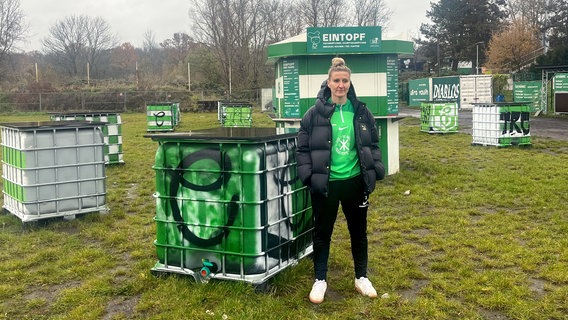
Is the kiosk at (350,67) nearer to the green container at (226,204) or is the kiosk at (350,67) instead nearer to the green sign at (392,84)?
the green sign at (392,84)

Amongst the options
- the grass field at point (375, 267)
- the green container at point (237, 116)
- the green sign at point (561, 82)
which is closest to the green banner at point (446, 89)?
the green sign at point (561, 82)

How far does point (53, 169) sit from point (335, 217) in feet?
14.6

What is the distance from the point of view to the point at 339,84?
454 centimetres

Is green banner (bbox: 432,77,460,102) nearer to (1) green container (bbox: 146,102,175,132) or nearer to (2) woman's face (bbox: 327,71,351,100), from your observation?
(1) green container (bbox: 146,102,175,132)

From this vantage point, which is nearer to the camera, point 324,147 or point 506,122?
point 324,147

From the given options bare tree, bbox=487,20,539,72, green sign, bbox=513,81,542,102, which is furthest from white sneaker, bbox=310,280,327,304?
bare tree, bbox=487,20,539,72

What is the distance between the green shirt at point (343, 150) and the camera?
4527 millimetres

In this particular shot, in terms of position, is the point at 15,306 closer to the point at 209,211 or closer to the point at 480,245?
the point at 209,211

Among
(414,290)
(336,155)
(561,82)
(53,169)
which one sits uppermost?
(561,82)

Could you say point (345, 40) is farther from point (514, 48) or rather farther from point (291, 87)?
point (514, 48)

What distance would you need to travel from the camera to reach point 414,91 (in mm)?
47812

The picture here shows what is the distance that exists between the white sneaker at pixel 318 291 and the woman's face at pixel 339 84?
1623mm

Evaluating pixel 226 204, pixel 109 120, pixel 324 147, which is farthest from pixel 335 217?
pixel 109 120

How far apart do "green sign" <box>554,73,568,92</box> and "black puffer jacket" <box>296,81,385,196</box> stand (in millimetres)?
27639
